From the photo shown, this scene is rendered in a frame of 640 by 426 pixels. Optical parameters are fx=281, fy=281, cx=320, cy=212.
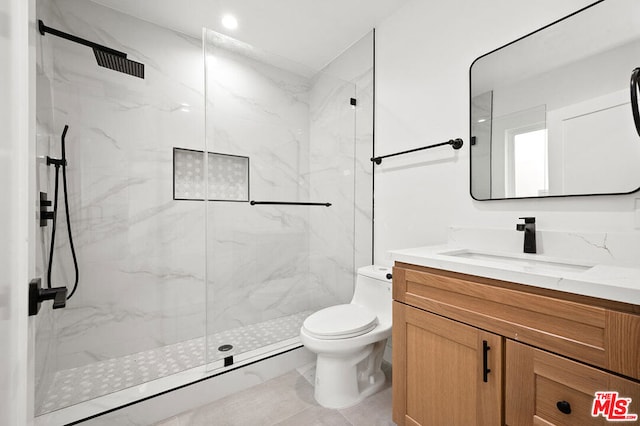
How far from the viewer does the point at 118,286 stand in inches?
77.5

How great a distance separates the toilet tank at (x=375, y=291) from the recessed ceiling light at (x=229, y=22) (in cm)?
206

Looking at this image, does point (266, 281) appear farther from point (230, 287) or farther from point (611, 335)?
point (611, 335)

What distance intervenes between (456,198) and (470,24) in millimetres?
998

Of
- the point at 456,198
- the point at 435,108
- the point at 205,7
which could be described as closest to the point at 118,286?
the point at 205,7

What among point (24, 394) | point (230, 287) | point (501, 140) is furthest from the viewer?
point (230, 287)

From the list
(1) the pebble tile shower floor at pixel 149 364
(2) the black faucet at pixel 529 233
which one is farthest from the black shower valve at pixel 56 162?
(2) the black faucet at pixel 529 233

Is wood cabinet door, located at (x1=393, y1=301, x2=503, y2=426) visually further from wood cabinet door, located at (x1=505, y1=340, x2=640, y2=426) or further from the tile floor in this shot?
the tile floor

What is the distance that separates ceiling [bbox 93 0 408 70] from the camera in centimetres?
193

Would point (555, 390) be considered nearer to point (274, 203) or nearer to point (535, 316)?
point (535, 316)

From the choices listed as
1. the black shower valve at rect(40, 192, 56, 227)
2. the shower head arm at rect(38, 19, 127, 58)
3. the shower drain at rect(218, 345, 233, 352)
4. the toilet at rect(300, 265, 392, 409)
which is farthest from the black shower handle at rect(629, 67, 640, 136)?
the black shower valve at rect(40, 192, 56, 227)

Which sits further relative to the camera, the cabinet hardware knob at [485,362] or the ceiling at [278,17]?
the ceiling at [278,17]

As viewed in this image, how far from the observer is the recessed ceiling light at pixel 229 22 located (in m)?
2.06

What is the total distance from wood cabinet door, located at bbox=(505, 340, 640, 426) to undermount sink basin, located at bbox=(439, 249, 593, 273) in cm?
33

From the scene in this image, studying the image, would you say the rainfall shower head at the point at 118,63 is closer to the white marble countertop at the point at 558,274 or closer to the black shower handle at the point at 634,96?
the white marble countertop at the point at 558,274
